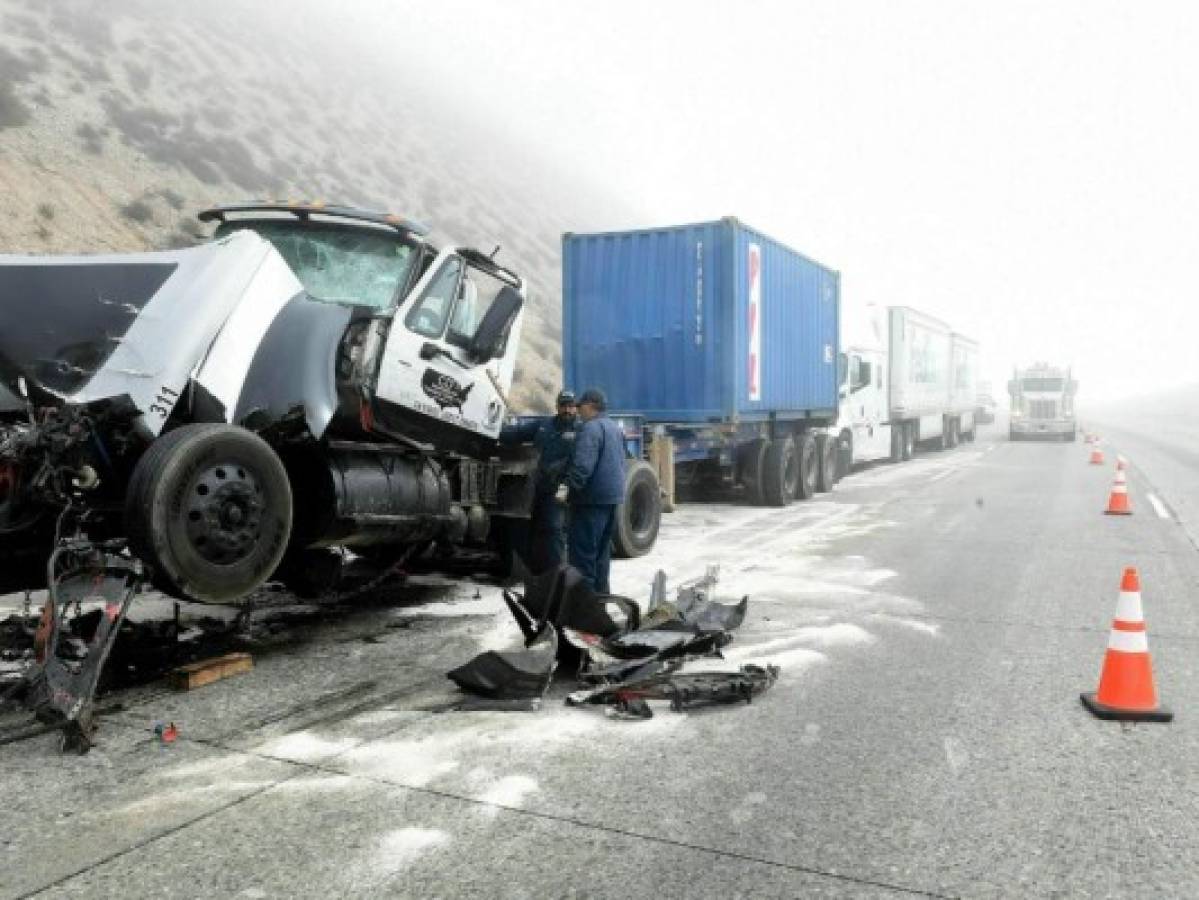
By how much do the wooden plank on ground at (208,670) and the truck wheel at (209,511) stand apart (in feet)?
1.61

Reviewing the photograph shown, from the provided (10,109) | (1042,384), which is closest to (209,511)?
(10,109)

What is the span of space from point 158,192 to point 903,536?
2639 centimetres

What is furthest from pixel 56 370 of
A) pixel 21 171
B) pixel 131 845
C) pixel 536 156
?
Answer: pixel 536 156

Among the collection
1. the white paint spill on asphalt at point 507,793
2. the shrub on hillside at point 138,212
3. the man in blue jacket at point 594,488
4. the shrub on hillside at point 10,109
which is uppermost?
the shrub on hillside at point 10,109

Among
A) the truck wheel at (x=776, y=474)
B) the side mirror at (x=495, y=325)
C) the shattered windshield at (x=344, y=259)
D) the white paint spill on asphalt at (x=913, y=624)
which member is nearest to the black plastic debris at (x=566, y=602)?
the side mirror at (x=495, y=325)

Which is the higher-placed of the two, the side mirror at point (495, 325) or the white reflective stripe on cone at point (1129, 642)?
the side mirror at point (495, 325)

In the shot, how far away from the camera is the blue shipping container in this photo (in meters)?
13.1

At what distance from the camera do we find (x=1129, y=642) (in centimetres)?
497

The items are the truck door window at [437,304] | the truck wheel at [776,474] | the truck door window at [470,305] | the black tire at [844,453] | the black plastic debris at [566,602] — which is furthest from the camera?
the black tire at [844,453]

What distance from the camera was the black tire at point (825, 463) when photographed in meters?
17.1

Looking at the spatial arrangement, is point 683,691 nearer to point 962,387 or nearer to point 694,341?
point 694,341

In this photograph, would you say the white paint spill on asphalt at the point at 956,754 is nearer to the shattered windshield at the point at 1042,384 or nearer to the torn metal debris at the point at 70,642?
the torn metal debris at the point at 70,642

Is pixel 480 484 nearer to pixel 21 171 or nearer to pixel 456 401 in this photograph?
pixel 456 401

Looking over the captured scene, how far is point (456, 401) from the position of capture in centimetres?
708
